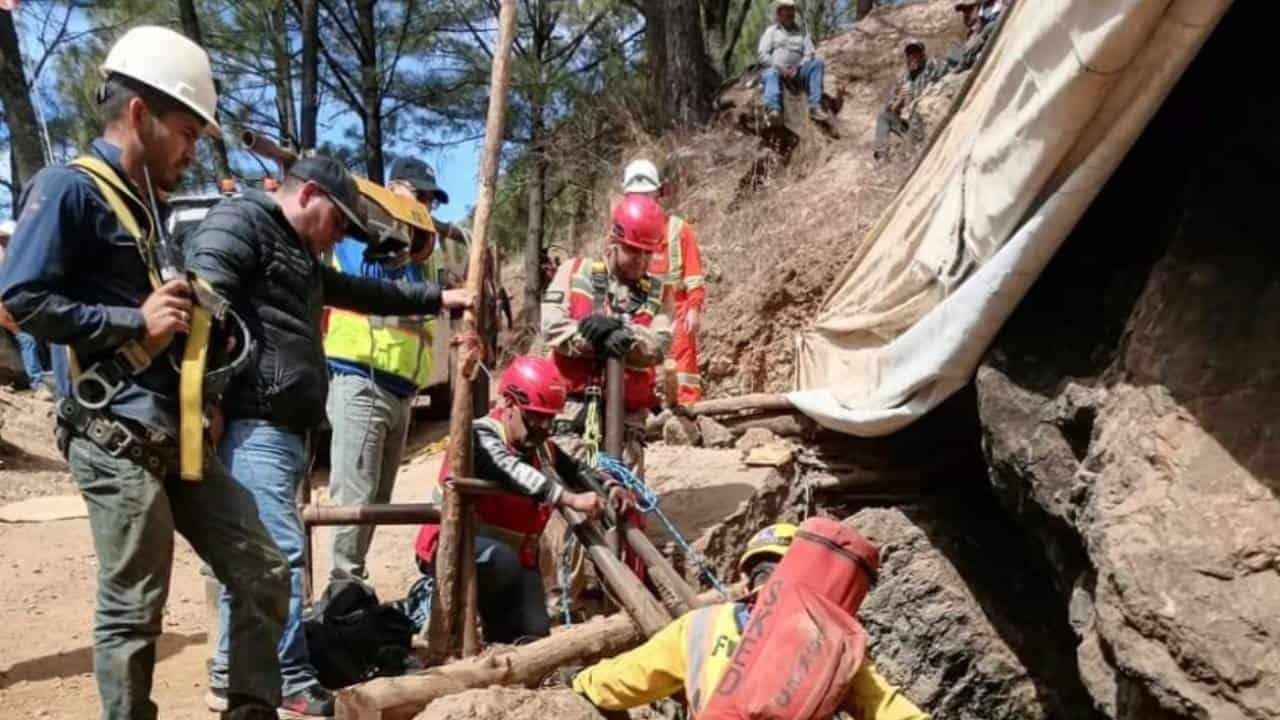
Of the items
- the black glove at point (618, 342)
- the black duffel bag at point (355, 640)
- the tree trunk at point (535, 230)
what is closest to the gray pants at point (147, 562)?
the black duffel bag at point (355, 640)

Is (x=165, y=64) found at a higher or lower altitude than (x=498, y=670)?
higher

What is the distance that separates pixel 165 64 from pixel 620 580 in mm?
2336

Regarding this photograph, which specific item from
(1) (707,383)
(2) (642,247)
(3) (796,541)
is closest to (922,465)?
(2) (642,247)

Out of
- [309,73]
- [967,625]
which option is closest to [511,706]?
[967,625]

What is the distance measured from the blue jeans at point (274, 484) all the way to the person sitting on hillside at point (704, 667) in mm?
1081

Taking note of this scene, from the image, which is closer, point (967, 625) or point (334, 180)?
point (334, 180)

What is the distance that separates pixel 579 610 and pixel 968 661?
1.97 m

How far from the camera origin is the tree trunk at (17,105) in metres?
10.6

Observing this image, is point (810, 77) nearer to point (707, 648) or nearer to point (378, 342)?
point (378, 342)

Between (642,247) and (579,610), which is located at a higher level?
(642,247)

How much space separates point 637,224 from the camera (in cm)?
497

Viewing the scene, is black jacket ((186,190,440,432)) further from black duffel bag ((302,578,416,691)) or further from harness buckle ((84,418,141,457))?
black duffel bag ((302,578,416,691))

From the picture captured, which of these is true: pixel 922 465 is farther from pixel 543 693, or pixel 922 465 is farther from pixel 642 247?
pixel 543 693

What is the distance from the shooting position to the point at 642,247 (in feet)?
16.5
